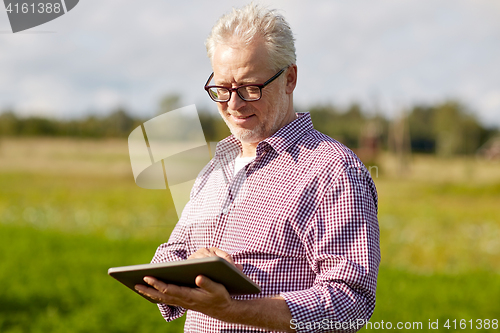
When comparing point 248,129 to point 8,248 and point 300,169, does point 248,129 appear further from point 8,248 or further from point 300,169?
point 8,248

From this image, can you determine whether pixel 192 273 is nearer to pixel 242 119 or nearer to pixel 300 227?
pixel 300 227

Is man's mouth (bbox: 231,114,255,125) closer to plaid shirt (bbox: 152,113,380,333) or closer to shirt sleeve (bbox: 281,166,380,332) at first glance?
plaid shirt (bbox: 152,113,380,333)

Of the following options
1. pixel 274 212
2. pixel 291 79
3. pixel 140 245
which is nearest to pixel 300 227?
pixel 274 212

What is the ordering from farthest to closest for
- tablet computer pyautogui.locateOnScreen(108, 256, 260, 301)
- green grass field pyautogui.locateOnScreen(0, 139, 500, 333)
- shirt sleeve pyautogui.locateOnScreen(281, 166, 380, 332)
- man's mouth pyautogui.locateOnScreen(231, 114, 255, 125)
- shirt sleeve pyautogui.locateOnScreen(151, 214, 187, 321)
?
green grass field pyautogui.locateOnScreen(0, 139, 500, 333) → shirt sleeve pyautogui.locateOnScreen(151, 214, 187, 321) → man's mouth pyautogui.locateOnScreen(231, 114, 255, 125) → shirt sleeve pyautogui.locateOnScreen(281, 166, 380, 332) → tablet computer pyautogui.locateOnScreen(108, 256, 260, 301)

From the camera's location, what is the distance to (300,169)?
6.10 feet

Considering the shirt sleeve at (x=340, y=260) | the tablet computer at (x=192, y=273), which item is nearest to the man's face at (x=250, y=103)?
the shirt sleeve at (x=340, y=260)

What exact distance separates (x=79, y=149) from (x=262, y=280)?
1490cm

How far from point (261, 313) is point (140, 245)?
8351mm

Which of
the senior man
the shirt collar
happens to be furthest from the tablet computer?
the shirt collar

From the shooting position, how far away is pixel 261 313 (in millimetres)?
1680

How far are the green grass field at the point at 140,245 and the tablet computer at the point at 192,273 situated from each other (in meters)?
0.91

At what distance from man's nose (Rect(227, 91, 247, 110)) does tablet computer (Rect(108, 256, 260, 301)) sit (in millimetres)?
616

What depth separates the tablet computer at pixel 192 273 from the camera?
146cm

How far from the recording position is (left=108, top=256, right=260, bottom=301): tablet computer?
1462mm
